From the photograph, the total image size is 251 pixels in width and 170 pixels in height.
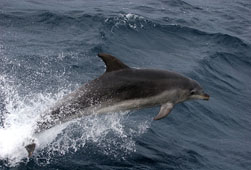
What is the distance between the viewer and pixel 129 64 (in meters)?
14.5

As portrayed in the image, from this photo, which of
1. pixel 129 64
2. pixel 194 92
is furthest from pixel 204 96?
pixel 129 64

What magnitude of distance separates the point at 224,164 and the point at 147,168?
224 centimetres

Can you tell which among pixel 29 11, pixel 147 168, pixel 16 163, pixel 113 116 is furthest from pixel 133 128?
pixel 29 11

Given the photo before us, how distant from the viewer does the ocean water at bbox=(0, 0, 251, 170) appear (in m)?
8.58

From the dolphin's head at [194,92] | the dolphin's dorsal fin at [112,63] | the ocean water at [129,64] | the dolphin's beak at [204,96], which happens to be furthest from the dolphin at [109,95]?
the dolphin's beak at [204,96]

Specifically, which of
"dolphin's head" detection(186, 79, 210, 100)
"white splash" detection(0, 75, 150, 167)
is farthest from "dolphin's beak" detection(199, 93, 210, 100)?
"white splash" detection(0, 75, 150, 167)

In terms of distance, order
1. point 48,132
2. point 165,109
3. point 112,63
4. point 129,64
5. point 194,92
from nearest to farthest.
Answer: point 112,63, point 165,109, point 48,132, point 194,92, point 129,64

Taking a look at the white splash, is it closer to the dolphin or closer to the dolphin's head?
the dolphin

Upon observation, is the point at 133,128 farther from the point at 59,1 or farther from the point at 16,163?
the point at 59,1

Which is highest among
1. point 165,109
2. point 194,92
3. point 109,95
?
point 109,95

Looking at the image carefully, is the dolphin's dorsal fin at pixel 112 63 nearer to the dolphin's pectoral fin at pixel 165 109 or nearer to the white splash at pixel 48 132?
the dolphin's pectoral fin at pixel 165 109

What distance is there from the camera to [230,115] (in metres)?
12.6

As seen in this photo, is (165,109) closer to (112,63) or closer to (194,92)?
(194,92)

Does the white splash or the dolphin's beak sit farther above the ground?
the dolphin's beak
